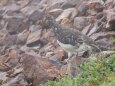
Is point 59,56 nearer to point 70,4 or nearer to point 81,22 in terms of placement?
point 81,22

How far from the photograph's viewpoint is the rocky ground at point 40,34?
12.4m

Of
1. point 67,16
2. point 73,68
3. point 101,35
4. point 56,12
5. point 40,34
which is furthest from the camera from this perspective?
point 56,12

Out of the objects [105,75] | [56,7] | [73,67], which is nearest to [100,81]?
[105,75]

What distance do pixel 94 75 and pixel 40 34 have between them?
817 centimetres

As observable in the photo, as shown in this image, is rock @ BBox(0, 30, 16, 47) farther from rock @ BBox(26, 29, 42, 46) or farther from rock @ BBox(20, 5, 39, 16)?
rock @ BBox(20, 5, 39, 16)

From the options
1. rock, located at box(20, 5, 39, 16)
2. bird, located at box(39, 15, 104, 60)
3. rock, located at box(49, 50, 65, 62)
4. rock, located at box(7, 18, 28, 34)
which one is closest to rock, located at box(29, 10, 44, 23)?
rock, located at box(20, 5, 39, 16)

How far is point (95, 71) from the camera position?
11.0m

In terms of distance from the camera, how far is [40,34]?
1877 centimetres

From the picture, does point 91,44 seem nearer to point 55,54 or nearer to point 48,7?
point 55,54

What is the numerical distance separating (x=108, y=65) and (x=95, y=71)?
1.89 feet

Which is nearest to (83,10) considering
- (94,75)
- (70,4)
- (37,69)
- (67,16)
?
(67,16)

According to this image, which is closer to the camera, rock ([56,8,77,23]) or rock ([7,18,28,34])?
rock ([56,8,77,23])

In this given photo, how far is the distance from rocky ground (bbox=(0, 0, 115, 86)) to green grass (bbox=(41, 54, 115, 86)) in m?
0.42

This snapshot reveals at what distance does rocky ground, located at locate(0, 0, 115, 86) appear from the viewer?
12438 mm
